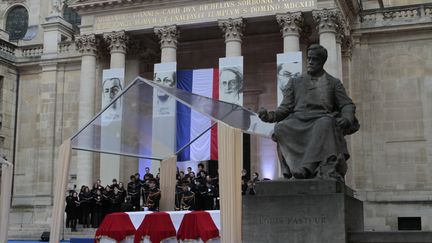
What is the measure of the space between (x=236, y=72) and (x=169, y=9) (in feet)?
16.5

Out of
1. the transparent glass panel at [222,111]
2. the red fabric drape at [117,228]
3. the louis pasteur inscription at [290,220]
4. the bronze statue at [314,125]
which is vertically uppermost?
the transparent glass panel at [222,111]

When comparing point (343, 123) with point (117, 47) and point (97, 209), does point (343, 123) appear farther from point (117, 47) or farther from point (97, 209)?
point (117, 47)

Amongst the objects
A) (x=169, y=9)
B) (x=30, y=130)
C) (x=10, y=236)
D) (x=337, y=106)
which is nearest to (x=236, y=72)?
(x=169, y=9)

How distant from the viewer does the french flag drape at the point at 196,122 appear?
22.2 metres

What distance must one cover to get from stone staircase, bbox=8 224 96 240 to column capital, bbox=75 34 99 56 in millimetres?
8235

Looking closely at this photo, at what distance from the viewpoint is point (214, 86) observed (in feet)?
84.4

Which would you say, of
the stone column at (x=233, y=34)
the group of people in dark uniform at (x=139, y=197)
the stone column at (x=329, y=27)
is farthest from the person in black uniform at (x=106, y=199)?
the stone column at (x=329, y=27)

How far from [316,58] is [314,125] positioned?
105cm

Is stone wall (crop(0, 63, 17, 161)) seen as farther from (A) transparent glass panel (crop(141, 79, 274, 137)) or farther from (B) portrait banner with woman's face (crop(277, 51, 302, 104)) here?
(A) transparent glass panel (crop(141, 79, 274, 137))

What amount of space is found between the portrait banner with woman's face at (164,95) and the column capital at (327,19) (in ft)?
20.6

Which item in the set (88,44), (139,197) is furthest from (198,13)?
(139,197)

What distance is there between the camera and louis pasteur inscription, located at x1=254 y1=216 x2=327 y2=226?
738cm

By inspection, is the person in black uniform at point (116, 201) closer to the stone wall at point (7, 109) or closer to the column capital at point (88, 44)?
the column capital at point (88, 44)

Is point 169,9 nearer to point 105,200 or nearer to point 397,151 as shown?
point 105,200
